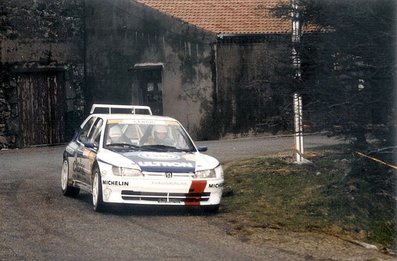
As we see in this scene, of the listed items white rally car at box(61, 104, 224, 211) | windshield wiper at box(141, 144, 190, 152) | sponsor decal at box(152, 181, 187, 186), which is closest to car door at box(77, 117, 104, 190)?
white rally car at box(61, 104, 224, 211)

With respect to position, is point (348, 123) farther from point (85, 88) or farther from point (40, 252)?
point (85, 88)

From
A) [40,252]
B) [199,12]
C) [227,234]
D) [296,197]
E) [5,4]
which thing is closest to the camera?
[40,252]

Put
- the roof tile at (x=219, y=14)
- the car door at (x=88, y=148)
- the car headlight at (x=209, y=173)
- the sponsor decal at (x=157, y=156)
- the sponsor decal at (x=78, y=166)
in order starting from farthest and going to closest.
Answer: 1. the roof tile at (x=219, y=14)
2. the sponsor decal at (x=78, y=166)
3. the car door at (x=88, y=148)
4. the sponsor decal at (x=157, y=156)
5. the car headlight at (x=209, y=173)

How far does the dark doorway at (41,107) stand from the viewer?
102ft

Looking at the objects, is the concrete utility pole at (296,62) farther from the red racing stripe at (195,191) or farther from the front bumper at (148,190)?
the front bumper at (148,190)

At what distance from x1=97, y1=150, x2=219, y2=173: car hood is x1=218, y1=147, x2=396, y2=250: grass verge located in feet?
3.11

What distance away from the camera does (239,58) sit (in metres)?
30.8

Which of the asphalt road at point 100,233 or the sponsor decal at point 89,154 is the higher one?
the sponsor decal at point 89,154

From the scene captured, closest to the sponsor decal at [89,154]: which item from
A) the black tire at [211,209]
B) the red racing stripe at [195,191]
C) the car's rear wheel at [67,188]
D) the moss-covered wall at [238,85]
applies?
the car's rear wheel at [67,188]

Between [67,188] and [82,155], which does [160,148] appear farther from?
[67,188]

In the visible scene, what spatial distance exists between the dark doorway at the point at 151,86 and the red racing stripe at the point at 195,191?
17.3 meters

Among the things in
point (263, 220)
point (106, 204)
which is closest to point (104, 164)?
point (106, 204)

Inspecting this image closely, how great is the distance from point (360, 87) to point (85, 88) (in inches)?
759

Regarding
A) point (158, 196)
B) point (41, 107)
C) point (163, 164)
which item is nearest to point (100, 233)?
point (158, 196)
